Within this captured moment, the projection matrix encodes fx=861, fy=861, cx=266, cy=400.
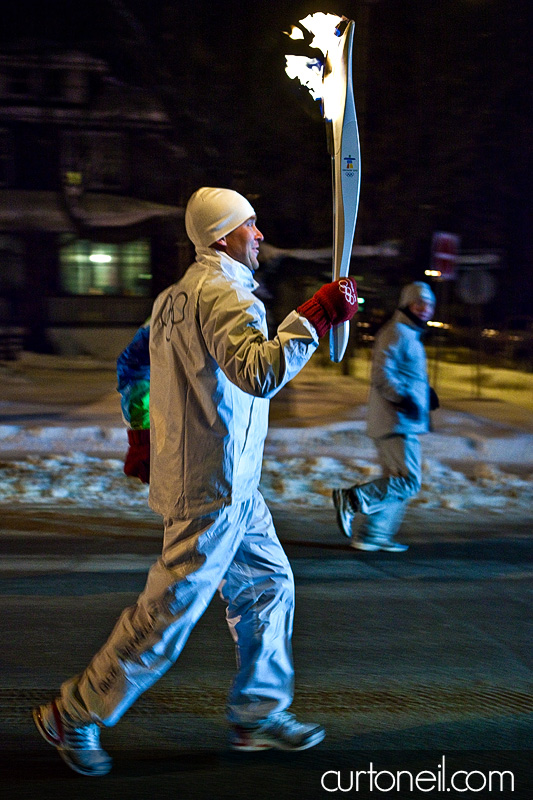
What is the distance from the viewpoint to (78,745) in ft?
9.47

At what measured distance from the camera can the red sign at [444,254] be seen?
38.3 feet

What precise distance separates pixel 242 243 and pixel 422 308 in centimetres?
304

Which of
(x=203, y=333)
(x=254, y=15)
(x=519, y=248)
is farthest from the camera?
(x=519, y=248)

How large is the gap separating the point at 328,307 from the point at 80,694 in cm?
152

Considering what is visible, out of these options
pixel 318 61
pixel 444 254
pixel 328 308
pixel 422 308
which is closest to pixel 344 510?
pixel 422 308

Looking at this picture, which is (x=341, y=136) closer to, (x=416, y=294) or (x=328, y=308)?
(x=328, y=308)

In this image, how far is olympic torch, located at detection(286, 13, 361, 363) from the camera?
291 cm

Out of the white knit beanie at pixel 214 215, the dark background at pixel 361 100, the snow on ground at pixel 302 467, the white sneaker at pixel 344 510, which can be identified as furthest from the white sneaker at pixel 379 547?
the dark background at pixel 361 100

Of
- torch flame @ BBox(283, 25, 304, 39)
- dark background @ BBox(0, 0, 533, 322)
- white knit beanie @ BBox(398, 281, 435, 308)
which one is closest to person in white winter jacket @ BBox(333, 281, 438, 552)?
white knit beanie @ BBox(398, 281, 435, 308)

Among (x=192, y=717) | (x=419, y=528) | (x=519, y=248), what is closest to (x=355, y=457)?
(x=419, y=528)

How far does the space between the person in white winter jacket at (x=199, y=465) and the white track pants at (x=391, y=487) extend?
109 inches

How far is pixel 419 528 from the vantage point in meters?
6.46

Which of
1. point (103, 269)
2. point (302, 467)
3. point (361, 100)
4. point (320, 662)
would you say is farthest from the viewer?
point (103, 269)

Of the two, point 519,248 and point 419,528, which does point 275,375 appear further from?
point 519,248
